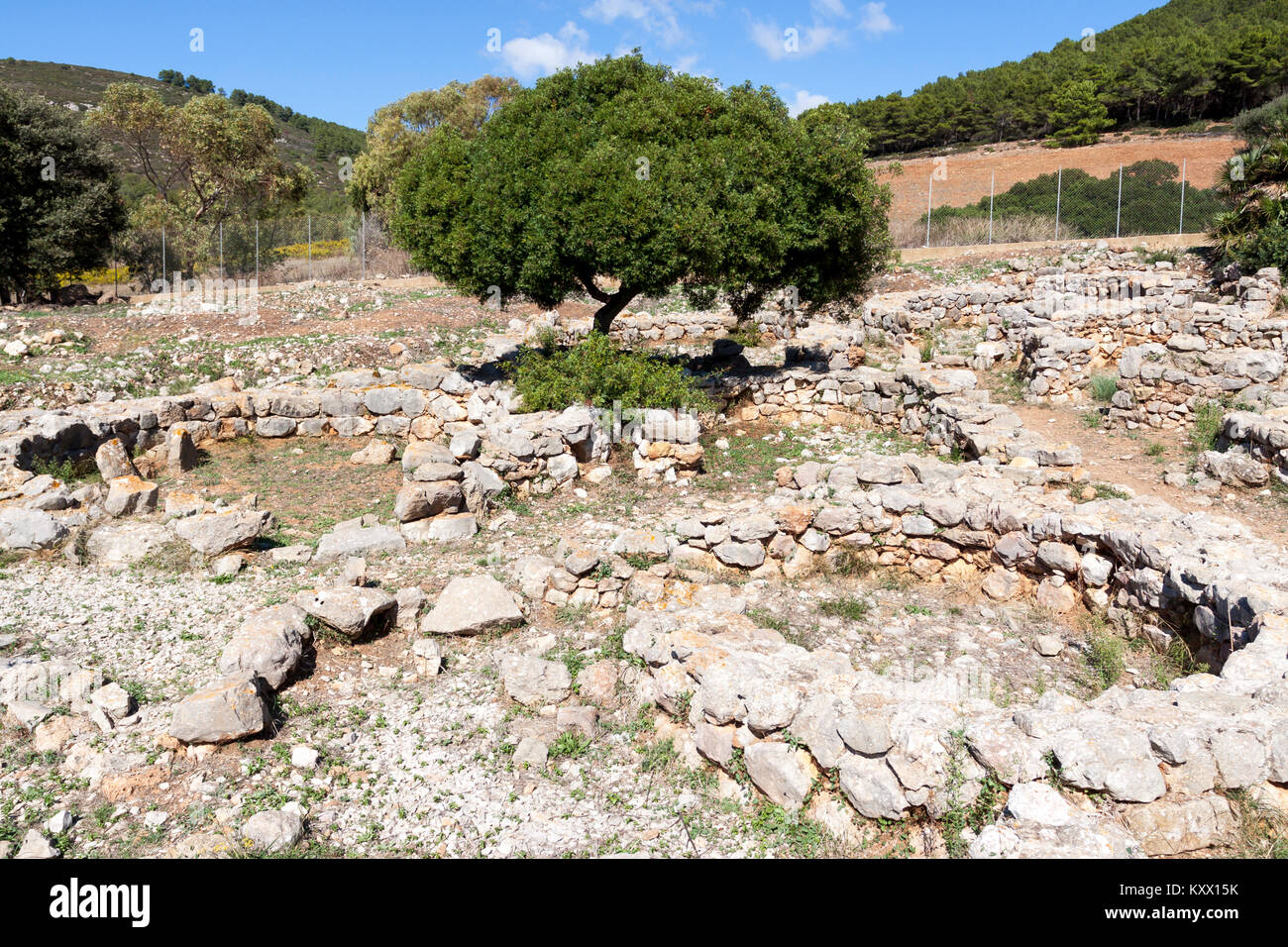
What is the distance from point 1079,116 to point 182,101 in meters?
67.7

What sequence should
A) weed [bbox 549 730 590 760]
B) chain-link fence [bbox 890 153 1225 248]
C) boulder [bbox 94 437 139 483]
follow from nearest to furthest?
weed [bbox 549 730 590 760] < boulder [bbox 94 437 139 483] < chain-link fence [bbox 890 153 1225 248]

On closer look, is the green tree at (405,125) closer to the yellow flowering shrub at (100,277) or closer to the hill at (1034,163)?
the yellow flowering shrub at (100,277)

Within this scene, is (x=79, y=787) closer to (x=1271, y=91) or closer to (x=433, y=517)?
(x=433, y=517)

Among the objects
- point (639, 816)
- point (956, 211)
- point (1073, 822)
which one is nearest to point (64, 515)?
point (639, 816)

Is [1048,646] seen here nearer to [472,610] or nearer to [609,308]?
[472,610]

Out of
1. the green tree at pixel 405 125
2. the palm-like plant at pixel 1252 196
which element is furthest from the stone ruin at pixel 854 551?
the green tree at pixel 405 125

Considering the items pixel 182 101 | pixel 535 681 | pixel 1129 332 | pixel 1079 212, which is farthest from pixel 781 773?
pixel 182 101

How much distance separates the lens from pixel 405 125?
37062mm

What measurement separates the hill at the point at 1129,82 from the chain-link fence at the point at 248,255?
30576 mm

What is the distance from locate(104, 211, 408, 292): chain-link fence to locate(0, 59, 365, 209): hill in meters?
18.4

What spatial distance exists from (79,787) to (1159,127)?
2544 inches

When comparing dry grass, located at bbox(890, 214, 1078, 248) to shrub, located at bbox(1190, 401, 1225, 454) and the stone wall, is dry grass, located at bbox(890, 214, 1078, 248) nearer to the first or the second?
the stone wall

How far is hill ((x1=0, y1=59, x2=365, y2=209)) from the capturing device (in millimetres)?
58594

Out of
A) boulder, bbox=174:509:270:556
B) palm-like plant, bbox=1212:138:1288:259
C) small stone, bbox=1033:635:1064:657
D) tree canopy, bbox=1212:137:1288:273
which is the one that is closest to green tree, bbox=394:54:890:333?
boulder, bbox=174:509:270:556
